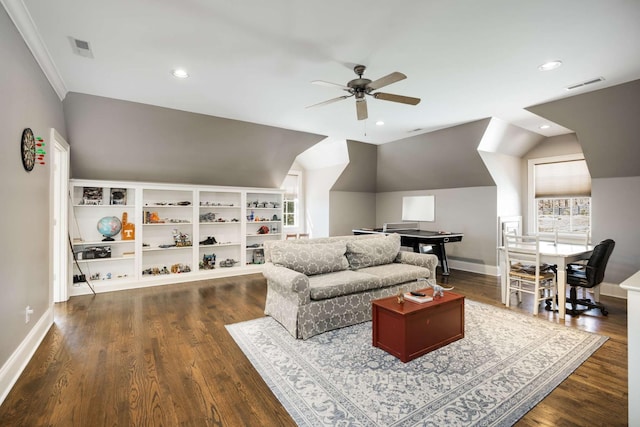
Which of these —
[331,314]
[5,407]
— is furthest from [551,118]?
[5,407]

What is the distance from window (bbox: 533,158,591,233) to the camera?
5.89m

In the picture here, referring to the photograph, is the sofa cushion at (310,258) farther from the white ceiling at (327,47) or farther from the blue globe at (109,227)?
the blue globe at (109,227)

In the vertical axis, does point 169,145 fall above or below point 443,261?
above

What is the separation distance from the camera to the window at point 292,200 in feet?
27.9

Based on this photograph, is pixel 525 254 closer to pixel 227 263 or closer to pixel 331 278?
pixel 331 278

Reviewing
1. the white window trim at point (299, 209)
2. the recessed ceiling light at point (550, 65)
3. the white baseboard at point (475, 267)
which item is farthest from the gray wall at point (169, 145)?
the white baseboard at point (475, 267)

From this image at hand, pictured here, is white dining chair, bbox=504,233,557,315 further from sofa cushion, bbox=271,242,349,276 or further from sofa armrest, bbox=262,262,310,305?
sofa armrest, bbox=262,262,310,305

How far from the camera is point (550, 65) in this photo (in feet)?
11.0

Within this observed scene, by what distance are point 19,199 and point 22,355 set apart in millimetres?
1324

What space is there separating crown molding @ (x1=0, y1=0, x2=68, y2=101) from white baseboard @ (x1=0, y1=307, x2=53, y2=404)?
8.62 feet

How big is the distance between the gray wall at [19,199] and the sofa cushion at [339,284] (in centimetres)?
250

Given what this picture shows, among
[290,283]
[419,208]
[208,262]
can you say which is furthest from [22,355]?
[419,208]

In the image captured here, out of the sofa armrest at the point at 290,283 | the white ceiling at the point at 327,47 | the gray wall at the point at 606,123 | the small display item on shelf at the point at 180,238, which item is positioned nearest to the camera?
the white ceiling at the point at 327,47

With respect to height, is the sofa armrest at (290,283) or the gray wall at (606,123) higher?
the gray wall at (606,123)
